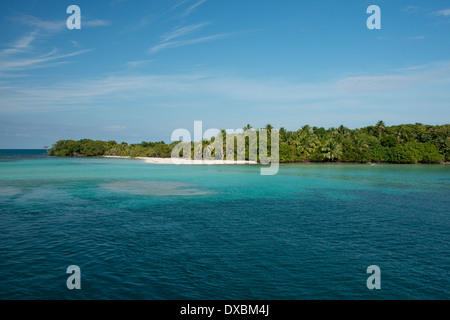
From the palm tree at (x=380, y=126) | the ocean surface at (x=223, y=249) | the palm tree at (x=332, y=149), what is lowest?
the ocean surface at (x=223, y=249)

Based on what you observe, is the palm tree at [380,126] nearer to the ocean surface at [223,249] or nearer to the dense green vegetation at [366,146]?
the dense green vegetation at [366,146]

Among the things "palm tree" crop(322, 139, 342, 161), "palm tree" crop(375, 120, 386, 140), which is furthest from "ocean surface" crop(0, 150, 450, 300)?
"palm tree" crop(375, 120, 386, 140)

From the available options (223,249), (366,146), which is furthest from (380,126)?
(223,249)

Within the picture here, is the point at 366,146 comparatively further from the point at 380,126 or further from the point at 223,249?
the point at 223,249

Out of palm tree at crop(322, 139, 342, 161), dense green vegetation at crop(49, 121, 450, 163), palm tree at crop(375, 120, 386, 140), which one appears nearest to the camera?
palm tree at crop(322, 139, 342, 161)

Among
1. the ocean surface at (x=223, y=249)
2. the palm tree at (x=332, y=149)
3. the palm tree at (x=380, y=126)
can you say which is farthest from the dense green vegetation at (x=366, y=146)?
the ocean surface at (x=223, y=249)

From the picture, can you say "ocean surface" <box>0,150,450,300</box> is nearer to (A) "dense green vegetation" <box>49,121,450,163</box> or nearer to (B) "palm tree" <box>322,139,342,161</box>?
(B) "palm tree" <box>322,139,342,161</box>

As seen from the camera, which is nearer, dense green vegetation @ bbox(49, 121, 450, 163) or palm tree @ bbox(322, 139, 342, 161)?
palm tree @ bbox(322, 139, 342, 161)

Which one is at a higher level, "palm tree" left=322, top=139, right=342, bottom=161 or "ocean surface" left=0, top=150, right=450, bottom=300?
"palm tree" left=322, top=139, right=342, bottom=161

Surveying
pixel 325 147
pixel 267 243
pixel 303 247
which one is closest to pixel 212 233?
pixel 267 243

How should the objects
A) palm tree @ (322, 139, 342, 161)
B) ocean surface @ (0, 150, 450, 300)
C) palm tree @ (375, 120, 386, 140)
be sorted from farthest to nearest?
palm tree @ (375, 120, 386, 140), palm tree @ (322, 139, 342, 161), ocean surface @ (0, 150, 450, 300)
